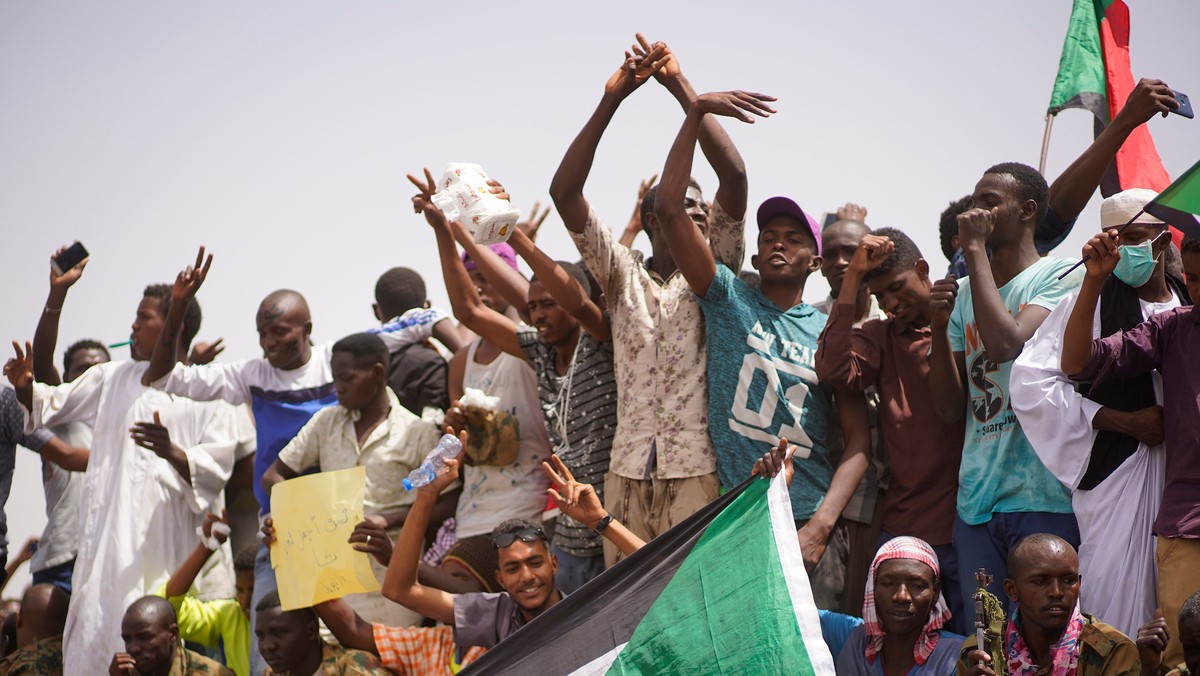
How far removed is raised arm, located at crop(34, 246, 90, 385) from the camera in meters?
8.14

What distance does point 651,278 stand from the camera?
6.58 meters

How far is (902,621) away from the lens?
5.20 metres

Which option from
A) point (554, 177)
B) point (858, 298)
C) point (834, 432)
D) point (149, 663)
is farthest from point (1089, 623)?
point (149, 663)

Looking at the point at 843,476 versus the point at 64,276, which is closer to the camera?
the point at 843,476

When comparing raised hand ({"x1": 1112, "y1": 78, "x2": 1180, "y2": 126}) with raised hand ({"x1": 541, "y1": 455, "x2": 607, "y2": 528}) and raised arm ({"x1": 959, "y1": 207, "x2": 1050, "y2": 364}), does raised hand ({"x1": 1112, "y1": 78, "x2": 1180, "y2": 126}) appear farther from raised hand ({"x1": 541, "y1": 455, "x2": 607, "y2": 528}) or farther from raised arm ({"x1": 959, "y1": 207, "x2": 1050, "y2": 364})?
raised hand ({"x1": 541, "y1": 455, "x2": 607, "y2": 528})

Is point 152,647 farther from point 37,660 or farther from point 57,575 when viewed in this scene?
point 57,575

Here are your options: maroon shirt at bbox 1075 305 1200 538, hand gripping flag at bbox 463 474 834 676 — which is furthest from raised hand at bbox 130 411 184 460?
maroon shirt at bbox 1075 305 1200 538

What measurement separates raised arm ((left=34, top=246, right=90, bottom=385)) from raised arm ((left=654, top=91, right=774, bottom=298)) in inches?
157

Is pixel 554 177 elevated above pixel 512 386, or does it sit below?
above

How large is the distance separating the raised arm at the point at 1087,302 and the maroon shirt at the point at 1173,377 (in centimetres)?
5

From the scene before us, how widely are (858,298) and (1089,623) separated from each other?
7.72 feet

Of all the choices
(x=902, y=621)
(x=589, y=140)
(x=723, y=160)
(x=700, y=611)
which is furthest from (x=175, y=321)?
(x=902, y=621)

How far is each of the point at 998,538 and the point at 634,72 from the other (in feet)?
8.49

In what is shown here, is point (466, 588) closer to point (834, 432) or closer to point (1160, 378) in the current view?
point (834, 432)
